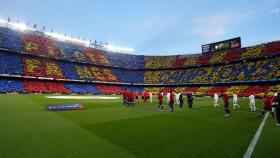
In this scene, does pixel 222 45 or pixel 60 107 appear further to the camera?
pixel 222 45

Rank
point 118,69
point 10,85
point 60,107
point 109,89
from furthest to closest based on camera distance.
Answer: point 118,69 → point 109,89 → point 10,85 → point 60,107

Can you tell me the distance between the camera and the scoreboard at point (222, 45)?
86.4 meters

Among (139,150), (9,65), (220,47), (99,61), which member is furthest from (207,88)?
(139,150)

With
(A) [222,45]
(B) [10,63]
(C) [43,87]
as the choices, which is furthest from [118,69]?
(A) [222,45]

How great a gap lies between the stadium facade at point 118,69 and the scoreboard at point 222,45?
6.97ft

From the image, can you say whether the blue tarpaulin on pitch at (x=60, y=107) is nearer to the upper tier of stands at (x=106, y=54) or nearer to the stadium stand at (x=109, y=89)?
the stadium stand at (x=109, y=89)

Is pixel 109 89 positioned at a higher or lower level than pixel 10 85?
lower

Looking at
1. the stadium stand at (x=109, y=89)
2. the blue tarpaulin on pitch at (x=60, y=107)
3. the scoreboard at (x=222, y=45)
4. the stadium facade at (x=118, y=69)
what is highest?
the scoreboard at (x=222, y=45)

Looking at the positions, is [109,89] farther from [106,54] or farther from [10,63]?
[10,63]

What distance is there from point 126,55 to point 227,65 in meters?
49.3

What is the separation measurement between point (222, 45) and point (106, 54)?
5364cm

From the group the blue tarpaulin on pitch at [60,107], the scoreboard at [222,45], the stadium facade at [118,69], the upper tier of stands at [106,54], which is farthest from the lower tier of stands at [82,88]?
the blue tarpaulin on pitch at [60,107]

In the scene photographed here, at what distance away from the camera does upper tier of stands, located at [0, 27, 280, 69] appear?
7156cm

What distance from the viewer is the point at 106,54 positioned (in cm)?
10038
